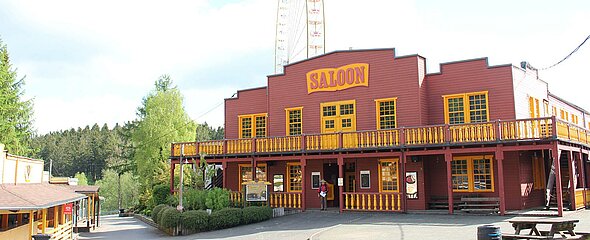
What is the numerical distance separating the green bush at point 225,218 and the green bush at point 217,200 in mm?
1046

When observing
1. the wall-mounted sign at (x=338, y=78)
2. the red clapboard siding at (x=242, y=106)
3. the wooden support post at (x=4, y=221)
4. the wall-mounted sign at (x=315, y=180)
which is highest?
the wall-mounted sign at (x=338, y=78)

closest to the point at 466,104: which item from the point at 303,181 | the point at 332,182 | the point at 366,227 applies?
the point at 332,182

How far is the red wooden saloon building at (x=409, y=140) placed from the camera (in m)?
21.5

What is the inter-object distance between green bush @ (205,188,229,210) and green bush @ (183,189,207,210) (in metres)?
0.27

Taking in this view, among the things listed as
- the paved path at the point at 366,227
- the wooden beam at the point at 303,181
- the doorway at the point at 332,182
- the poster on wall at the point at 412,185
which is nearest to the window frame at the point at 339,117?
the doorway at the point at 332,182

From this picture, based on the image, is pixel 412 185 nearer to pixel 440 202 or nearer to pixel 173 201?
pixel 440 202

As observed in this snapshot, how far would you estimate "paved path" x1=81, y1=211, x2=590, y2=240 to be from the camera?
16359 mm

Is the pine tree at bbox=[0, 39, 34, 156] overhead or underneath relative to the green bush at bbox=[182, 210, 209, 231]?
overhead

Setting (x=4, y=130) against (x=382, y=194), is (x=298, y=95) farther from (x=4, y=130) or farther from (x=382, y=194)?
(x=4, y=130)

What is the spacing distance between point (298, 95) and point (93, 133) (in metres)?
84.5

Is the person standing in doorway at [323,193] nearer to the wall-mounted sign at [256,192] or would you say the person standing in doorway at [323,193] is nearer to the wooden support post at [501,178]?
the wall-mounted sign at [256,192]

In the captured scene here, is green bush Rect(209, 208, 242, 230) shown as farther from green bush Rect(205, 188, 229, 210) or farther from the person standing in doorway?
the person standing in doorway

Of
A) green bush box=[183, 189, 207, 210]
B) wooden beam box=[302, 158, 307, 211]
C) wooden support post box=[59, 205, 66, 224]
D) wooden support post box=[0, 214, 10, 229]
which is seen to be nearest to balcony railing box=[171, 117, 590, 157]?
wooden beam box=[302, 158, 307, 211]

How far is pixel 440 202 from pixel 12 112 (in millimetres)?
37469
